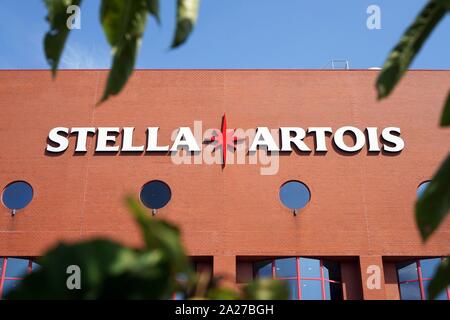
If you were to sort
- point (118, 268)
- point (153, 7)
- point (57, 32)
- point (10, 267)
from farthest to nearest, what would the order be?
point (10, 267) < point (57, 32) < point (153, 7) < point (118, 268)

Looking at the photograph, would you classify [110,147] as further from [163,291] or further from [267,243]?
[163,291]

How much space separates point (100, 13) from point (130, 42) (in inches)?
4.1

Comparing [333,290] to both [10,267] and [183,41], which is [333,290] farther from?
[183,41]

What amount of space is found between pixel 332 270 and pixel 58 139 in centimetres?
1280

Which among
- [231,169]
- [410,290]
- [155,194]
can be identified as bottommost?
[410,290]

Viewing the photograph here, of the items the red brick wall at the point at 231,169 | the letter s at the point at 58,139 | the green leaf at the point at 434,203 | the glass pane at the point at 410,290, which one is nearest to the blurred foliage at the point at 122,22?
the green leaf at the point at 434,203

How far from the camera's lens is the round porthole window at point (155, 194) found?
22.4 meters

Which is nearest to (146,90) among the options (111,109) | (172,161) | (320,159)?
(111,109)

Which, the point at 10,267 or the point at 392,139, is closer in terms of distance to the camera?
the point at 10,267

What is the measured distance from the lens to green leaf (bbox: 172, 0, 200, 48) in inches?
40.3

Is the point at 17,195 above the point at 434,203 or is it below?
above

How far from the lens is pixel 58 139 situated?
2344 centimetres

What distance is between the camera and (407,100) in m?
24.2

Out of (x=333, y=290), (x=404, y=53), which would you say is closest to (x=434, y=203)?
(x=404, y=53)
